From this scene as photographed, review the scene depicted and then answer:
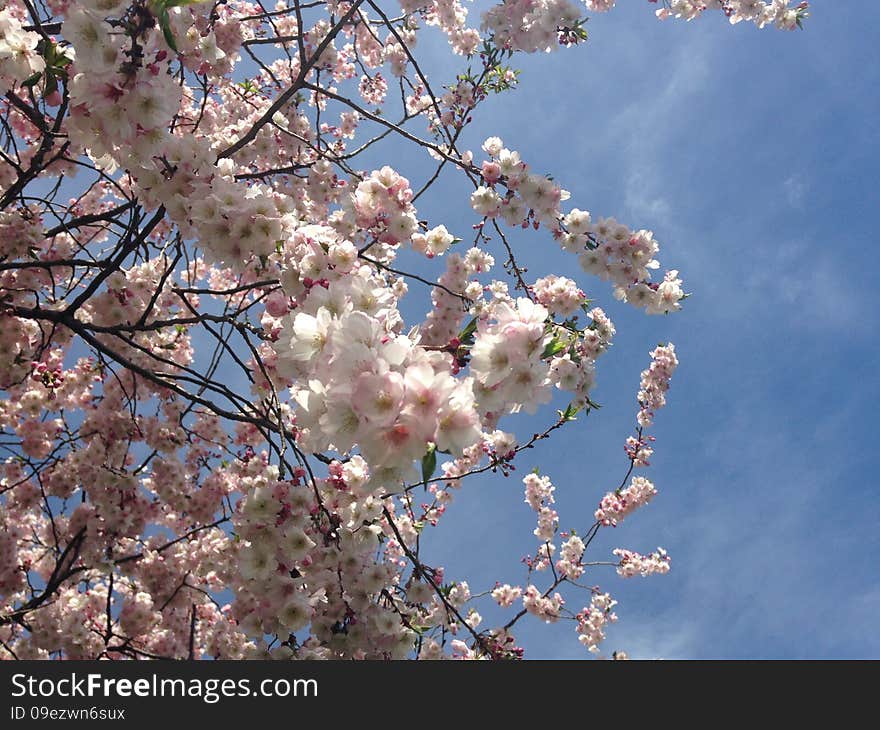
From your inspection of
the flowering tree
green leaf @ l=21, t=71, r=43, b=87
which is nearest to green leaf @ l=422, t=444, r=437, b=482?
the flowering tree

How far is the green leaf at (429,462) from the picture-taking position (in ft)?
4.84

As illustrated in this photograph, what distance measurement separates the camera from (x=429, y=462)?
4.92 feet

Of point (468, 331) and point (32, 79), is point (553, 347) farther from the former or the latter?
point (32, 79)

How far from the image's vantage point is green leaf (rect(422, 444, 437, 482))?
1.48 m

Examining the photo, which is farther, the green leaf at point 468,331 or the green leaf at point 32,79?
the green leaf at point 32,79

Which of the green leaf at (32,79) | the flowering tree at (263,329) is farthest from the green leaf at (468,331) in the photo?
the green leaf at (32,79)

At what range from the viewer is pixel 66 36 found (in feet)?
6.17

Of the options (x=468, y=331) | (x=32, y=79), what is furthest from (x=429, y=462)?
(x=32, y=79)

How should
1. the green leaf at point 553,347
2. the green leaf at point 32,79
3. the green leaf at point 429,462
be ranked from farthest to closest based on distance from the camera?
the green leaf at point 32,79
the green leaf at point 553,347
the green leaf at point 429,462

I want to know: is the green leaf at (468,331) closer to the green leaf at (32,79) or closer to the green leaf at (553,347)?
the green leaf at (553,347)

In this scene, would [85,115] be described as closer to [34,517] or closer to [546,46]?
[546,46]

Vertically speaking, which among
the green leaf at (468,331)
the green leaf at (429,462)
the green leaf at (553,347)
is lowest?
the green leaf at (429,462)

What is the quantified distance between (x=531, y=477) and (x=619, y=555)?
2.43 metres

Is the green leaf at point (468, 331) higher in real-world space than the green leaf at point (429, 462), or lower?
higher
